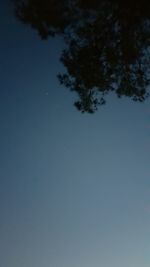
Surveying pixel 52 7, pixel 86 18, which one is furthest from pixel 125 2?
pixel 52 7

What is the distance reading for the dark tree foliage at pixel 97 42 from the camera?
16.5m

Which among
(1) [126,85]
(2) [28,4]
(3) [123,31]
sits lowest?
(1) [126,85]

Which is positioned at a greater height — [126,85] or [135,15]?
[135,15]

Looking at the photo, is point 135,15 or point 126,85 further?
point 126,85

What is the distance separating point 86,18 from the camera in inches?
660

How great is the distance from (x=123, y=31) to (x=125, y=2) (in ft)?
3.53

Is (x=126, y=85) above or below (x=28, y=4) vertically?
below

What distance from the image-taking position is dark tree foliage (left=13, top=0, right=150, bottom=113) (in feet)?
54.1

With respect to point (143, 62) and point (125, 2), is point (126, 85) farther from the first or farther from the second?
point (125, 2)

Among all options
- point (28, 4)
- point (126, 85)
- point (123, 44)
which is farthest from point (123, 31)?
point (28, 4)

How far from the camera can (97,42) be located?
16922 millimetres

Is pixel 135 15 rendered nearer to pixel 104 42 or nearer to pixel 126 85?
pixel 104 42

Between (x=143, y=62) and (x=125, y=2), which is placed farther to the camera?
(x=143, y=62)

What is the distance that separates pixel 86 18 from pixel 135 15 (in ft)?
6.08
